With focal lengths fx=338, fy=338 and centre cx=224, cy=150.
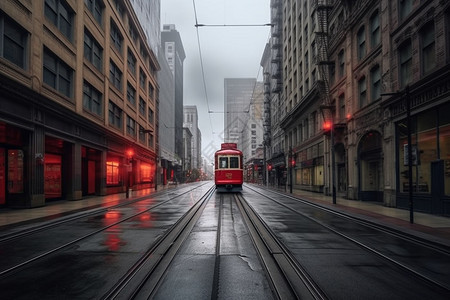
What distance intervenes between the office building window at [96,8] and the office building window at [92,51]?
7.01 feet

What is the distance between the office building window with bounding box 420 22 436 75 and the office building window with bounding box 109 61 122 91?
Result: 25975 mm

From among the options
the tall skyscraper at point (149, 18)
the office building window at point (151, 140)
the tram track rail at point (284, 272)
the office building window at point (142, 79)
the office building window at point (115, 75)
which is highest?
the tall skyscraper at point (149, 18)

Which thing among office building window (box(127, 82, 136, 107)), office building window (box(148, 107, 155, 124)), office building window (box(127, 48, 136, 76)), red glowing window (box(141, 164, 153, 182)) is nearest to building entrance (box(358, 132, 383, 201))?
office building window (box(127, 82, 136, 107))

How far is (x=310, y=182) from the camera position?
124 ft

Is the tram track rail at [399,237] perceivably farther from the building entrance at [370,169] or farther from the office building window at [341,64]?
the office building window at [341,64]

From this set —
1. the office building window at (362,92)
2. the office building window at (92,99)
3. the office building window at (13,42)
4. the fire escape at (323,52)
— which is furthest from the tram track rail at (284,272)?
the fire escape at (323,52)

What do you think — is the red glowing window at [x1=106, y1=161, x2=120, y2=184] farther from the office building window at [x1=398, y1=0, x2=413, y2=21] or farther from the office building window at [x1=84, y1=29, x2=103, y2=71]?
the office building window at [x1=398, y1=0, x2=413, y2=21]

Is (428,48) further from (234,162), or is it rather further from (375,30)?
(234,162)

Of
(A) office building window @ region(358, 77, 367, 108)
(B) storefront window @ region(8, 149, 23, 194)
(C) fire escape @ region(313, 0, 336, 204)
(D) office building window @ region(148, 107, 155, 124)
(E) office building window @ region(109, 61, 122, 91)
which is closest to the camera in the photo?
(B) storefront window @ region(8, 149, 23, 194)

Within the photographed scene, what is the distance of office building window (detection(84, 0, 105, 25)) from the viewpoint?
27.4 metres

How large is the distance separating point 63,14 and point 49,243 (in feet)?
62.4

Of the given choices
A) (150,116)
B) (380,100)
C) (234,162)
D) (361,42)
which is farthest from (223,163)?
(150,116)

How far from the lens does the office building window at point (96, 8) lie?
→ 27422 mm

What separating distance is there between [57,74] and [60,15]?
4.08m
